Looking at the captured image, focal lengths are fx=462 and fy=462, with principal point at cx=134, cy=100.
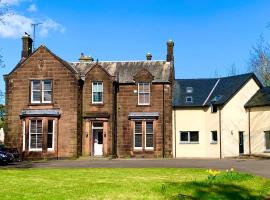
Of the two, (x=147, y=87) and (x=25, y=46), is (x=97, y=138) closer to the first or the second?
(x=147, y=87)

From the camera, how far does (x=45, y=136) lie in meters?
38.8

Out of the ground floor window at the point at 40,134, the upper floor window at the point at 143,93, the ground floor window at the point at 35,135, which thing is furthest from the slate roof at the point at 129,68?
the ground floor window at the point at 35,135

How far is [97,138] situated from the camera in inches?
1606

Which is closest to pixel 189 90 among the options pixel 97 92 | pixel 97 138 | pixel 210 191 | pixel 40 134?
pixel 97 92

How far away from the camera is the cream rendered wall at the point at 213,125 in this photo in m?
40.5

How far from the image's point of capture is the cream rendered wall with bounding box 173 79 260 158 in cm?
4047

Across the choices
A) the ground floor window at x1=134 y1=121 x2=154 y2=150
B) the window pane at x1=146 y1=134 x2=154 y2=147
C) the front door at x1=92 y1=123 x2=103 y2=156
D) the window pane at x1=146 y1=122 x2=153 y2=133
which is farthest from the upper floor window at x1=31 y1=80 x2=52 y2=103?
the window pane at x1=146 y1=134 x2=154 y2=147

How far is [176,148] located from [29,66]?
15.0 metres

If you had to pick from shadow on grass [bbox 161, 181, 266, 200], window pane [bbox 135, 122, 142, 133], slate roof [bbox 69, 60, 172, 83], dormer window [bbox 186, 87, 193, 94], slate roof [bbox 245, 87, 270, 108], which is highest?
slate roof [bbox 69, 60, 172, 83]

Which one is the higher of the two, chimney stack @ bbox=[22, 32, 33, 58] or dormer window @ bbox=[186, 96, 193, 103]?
chimney stack @ bbox=[22, 32, 33, 58]

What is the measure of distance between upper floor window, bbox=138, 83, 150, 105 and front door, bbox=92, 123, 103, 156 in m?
4.25

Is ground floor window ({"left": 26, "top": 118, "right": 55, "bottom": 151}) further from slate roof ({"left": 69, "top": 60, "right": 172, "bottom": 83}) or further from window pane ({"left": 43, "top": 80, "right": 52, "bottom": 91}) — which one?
slate roof ({"left": 69, "top": 60, "right": 172, "bottom": 83})

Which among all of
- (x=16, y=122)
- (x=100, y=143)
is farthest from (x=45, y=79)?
(x=100, y=143)

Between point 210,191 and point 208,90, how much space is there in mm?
30483
